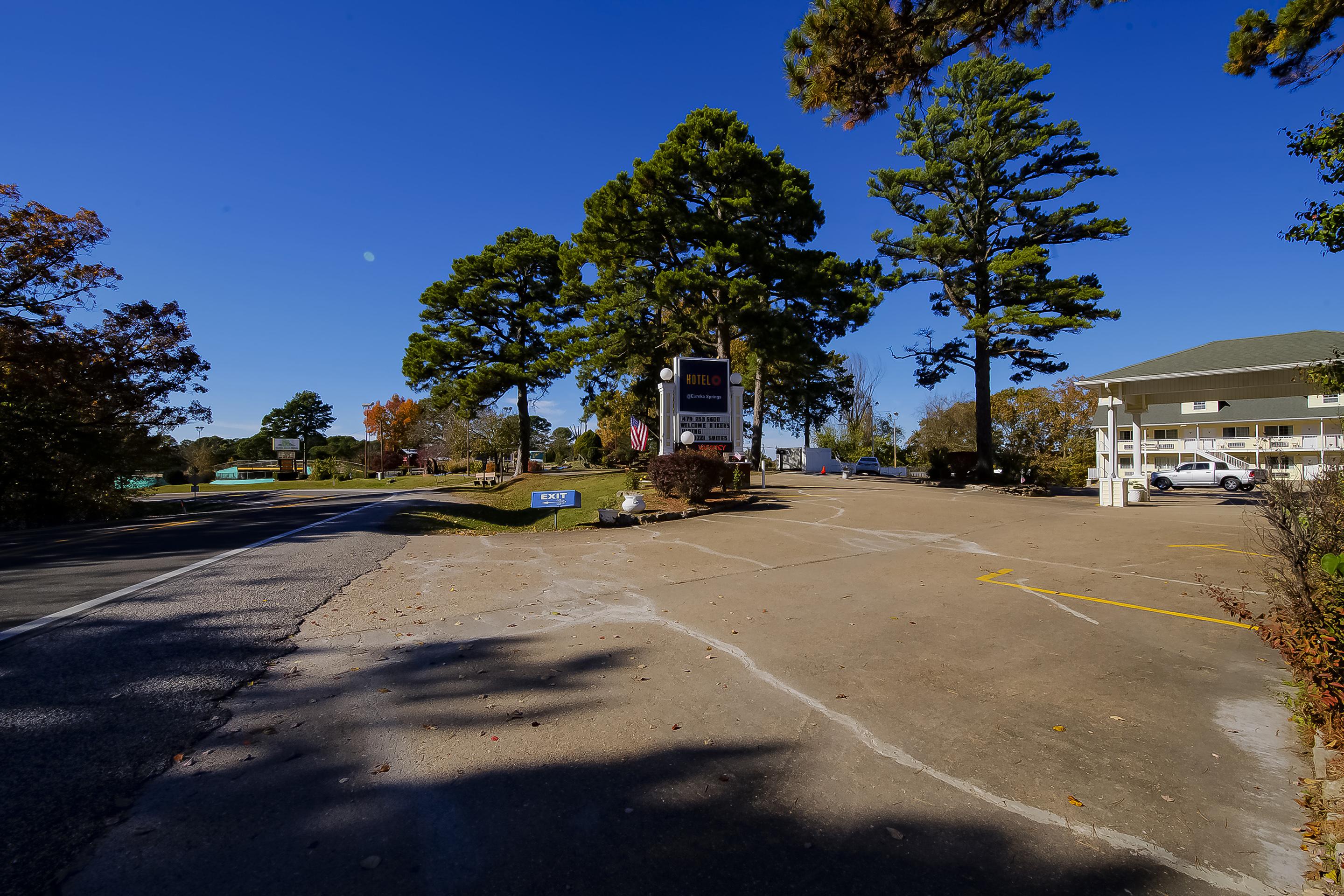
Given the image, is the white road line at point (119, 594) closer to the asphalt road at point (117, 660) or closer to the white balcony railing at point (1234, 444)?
the asphalt road at point (117, 660)

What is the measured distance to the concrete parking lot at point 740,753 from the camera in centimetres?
263

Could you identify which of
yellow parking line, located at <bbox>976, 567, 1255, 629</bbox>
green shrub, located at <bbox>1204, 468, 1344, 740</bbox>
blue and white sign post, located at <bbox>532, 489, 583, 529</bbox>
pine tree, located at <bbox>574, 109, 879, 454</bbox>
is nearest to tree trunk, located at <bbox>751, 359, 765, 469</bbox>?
pine tree, located at <bbox>574, 109, 879, 454</bbox>

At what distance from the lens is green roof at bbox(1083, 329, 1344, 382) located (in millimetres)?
17766

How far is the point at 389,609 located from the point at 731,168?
73.5ft

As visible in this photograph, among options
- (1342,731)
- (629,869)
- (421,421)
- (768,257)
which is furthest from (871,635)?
(421,421)

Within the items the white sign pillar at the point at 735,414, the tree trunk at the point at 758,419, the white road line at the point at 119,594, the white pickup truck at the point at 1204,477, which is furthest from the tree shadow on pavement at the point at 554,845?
the white pickup truck at the point at 1204,477

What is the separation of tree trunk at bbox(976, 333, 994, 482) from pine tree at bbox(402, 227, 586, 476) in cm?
2153

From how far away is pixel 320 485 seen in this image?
41.8m

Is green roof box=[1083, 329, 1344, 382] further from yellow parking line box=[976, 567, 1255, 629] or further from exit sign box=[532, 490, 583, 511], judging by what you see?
exit sign box=[532, 490, 583, 511]

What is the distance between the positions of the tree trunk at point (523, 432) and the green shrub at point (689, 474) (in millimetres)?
22159

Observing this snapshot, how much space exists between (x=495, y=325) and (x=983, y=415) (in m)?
28.0

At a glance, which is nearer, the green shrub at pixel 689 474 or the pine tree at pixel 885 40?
the pine tree at pixel 885 40

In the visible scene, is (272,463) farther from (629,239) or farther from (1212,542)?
(1212,542)

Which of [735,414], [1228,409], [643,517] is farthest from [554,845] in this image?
[1228,409]
